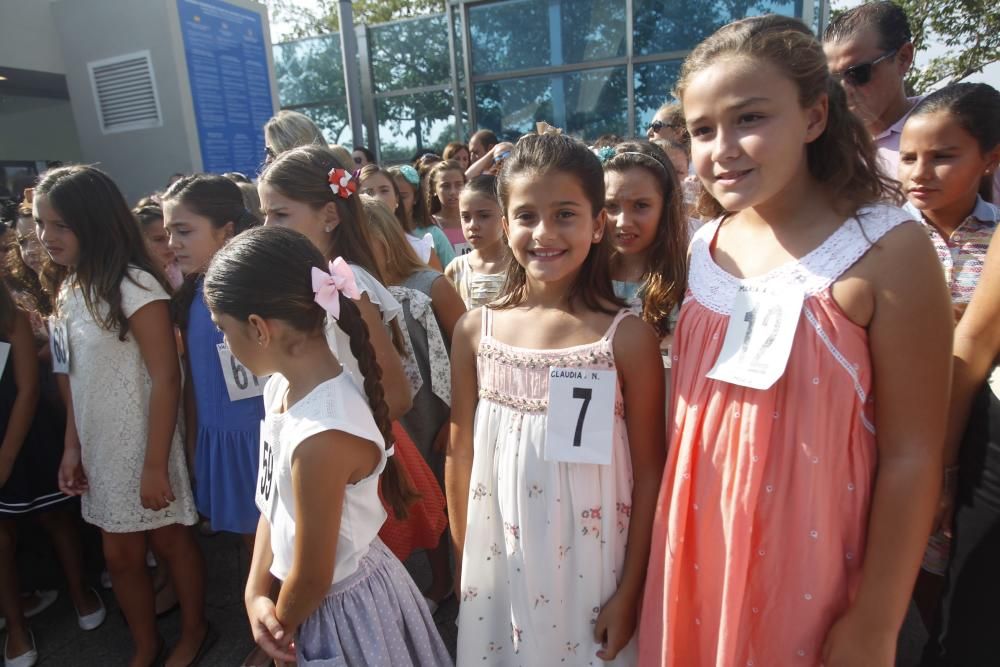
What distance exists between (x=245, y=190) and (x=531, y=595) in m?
2.64

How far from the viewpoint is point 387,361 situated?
1.96 m

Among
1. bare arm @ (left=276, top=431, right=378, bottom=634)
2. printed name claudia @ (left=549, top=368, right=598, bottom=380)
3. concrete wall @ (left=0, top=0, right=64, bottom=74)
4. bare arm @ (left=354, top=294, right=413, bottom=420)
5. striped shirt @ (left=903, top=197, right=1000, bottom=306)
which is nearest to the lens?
bare arm @ (left=276, top=431, right=378, bottom=634)

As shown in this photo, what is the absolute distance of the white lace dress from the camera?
2113mm

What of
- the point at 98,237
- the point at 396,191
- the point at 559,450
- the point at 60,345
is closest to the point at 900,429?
the point at 559,450

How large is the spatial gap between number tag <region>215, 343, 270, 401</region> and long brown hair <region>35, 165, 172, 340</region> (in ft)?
1.10

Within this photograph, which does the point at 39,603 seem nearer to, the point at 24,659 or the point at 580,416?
the point at 24,659

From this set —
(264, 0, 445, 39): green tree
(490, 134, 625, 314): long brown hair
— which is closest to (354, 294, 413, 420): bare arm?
(490, 134, 625, 314): long brown hair

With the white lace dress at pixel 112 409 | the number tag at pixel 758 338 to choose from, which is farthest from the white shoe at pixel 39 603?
the number tag at pixel 758 338

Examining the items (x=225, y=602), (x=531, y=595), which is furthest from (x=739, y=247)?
(x=225, y=602)

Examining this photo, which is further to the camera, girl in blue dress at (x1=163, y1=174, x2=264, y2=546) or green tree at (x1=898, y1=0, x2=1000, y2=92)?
green tree at (x1=898, y1=0, x2=1000, y2=92)

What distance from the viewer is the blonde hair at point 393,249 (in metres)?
2.56

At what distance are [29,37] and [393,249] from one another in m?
5.87

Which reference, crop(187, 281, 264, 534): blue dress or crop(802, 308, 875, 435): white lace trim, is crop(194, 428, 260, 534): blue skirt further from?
crop(802, 308, 875, 435): white lace trim

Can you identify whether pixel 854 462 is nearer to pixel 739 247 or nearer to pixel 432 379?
pixel 739 247
